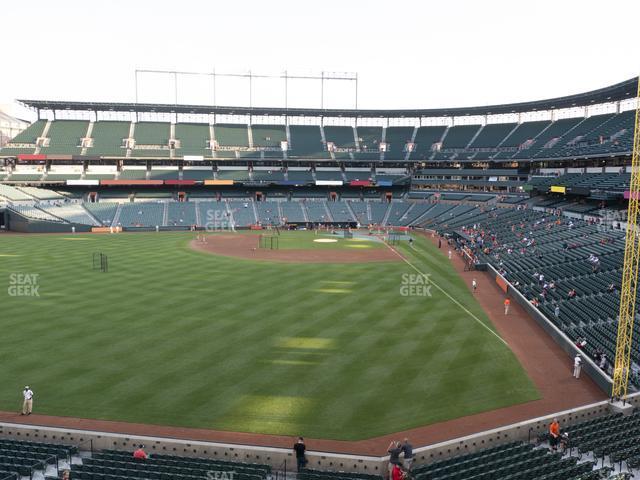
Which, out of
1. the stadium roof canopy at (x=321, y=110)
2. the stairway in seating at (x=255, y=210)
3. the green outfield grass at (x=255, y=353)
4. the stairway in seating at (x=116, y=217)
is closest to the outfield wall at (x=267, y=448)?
the green outfield grass at (x=255, y=353)

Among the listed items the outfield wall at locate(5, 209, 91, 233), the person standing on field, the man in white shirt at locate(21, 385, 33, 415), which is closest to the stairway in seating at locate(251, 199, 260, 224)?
the outfield wall at locate(5, 209, 91, 233)

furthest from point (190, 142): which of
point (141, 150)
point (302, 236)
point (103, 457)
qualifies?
point (103, 457)

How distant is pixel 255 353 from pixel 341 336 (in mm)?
5570

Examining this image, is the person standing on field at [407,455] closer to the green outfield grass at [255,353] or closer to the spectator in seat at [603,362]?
the green outfield grass at [255,353]

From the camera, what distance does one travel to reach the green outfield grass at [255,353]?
20.2 metres

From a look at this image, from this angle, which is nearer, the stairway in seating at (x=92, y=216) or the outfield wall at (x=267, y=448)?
the outfield wall at (x=267, y=448)

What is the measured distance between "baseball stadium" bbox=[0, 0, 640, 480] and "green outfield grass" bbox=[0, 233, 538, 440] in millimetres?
146

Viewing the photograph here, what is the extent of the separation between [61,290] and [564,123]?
90828 mm

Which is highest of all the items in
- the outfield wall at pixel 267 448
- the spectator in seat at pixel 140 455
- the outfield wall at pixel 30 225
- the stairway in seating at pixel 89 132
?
the stairway in seating at pixel 89 132

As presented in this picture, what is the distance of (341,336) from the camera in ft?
94.2

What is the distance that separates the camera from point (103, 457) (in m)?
15.7

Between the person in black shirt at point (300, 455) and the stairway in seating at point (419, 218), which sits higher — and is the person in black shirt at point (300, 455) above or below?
below

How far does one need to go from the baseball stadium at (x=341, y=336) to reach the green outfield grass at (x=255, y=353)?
0.48 ft

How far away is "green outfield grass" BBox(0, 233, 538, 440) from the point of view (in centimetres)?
2020
